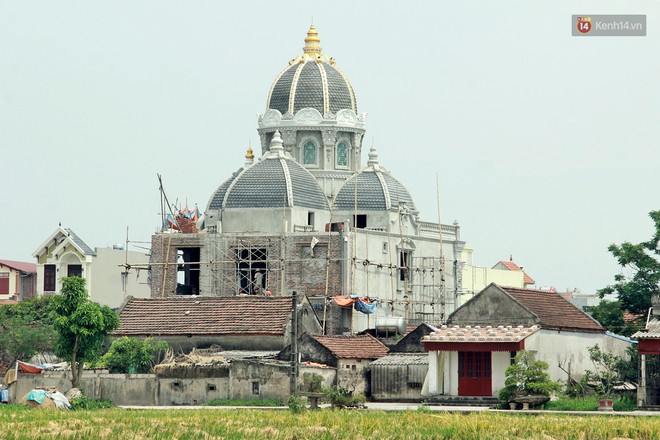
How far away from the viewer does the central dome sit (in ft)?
285

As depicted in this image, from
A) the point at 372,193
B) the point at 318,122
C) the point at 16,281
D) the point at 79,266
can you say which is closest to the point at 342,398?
the point at 372,193

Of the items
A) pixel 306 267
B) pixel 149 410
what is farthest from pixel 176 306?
pixel 149 410

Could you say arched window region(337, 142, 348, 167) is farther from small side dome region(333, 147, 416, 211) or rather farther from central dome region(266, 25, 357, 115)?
small side dome region(333, 147, 416, 211)

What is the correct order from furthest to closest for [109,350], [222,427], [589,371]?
[109,350] < [589,371] < [222,427]

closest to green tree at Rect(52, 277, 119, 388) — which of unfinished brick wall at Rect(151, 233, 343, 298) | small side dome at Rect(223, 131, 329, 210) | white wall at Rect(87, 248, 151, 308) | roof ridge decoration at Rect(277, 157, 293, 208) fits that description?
A: unfinished brick wall at Rect(151, 233, 343, 298)

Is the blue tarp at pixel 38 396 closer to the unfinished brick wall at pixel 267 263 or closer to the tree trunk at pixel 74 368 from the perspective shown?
the tree trunk at pixel 74 368

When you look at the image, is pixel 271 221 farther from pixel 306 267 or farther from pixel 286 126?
pixel 286 126

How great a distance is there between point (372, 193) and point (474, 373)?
2539cm

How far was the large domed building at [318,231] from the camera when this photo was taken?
77500 millimetres

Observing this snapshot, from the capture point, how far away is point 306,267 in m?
77.6

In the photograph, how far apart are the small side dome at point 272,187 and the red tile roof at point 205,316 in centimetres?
997

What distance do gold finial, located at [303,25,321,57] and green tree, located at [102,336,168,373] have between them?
28078 mm

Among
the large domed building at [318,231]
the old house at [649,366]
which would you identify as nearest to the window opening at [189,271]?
the large domed building at [318,231]

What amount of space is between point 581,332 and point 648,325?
8398 mm
